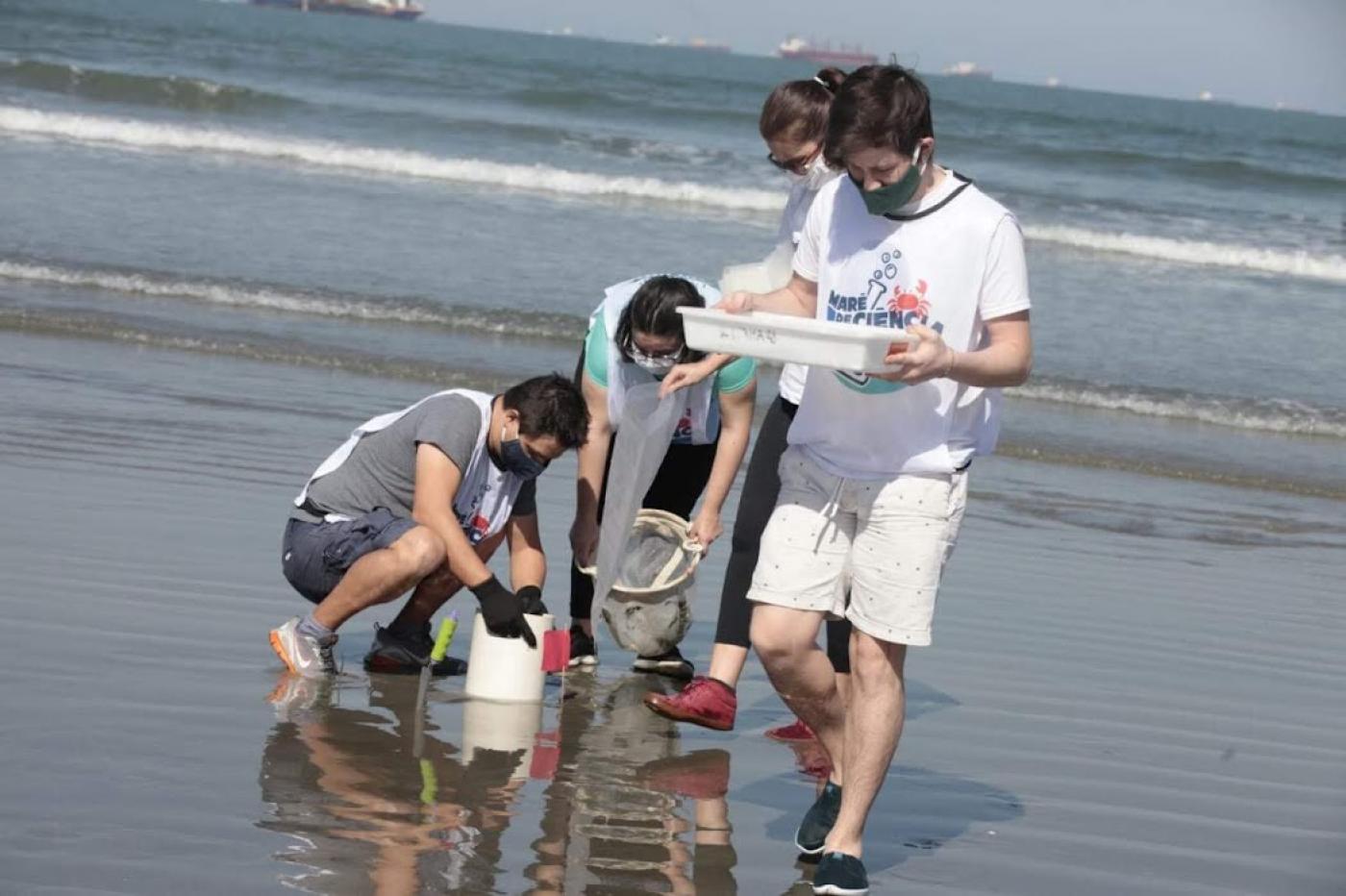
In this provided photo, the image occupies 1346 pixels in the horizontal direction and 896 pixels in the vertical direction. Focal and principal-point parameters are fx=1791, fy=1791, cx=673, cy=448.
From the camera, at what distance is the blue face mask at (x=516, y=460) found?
4.96 m

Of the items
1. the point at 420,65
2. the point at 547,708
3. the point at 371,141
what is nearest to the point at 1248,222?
the point at 371,141

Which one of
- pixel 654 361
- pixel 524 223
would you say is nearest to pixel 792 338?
pixel 654 361

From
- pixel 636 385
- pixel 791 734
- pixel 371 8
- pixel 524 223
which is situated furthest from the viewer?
pixel 371 8

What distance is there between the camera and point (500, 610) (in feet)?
16.0

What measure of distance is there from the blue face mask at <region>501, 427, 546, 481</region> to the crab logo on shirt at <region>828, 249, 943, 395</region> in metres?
1.44

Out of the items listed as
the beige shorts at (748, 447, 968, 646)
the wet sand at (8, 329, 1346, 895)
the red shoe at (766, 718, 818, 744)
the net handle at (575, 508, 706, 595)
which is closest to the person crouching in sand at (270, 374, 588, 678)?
the wet sand at (8, 329, 1346, 895)

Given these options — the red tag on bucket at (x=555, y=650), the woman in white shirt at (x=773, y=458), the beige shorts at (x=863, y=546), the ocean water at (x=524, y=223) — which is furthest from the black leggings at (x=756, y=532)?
the ocean water at (x=524, y=223)

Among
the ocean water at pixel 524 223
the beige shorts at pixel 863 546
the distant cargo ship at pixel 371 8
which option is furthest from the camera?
the distant cargo ship at pixel 371 8

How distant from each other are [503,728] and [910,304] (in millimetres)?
1805

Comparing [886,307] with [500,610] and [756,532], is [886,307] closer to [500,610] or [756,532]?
[756,532]

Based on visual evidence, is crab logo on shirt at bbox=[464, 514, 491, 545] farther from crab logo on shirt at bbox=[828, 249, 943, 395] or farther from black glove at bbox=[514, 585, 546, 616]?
crab logo on shirt at bbox=[828, 249, 943, 395]

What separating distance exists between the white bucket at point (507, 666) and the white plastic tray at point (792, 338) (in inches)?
59.1

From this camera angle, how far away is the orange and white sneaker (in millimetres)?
4969

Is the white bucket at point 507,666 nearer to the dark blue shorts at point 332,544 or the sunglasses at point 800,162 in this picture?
the dark blue shorts at point 332,544
